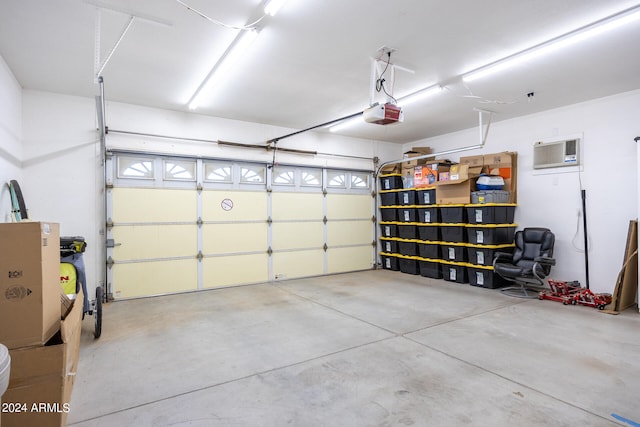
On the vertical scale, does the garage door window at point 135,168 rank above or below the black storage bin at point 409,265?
above

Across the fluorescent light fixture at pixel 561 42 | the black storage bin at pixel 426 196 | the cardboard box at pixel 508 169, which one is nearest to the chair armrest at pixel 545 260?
the cardboard box at pixel 508 169

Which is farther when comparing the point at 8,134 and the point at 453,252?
the point at 453,252

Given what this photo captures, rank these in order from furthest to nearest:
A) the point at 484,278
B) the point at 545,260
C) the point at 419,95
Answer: the point at 484,278, the point at 545,260, the point at 419,95

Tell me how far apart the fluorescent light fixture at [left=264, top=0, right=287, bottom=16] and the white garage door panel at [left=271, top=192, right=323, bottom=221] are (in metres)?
3.98

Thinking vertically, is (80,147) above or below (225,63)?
below

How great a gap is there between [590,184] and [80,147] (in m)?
7.62

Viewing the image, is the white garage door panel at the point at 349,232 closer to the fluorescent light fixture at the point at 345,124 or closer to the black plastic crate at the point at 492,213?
the fluorescent light fixture at the point at 345,124

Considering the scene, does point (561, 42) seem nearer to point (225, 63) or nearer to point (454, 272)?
point (225, 63)

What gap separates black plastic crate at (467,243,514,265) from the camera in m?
5.59

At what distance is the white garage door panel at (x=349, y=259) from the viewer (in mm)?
7133

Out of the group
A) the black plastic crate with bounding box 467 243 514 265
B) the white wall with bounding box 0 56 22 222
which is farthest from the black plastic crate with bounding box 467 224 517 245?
the white wall with bounding box 0 56 22 222

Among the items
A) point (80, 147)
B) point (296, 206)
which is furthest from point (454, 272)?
point (80, 147)

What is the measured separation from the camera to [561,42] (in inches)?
129

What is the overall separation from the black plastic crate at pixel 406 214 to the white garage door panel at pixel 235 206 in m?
2.96
